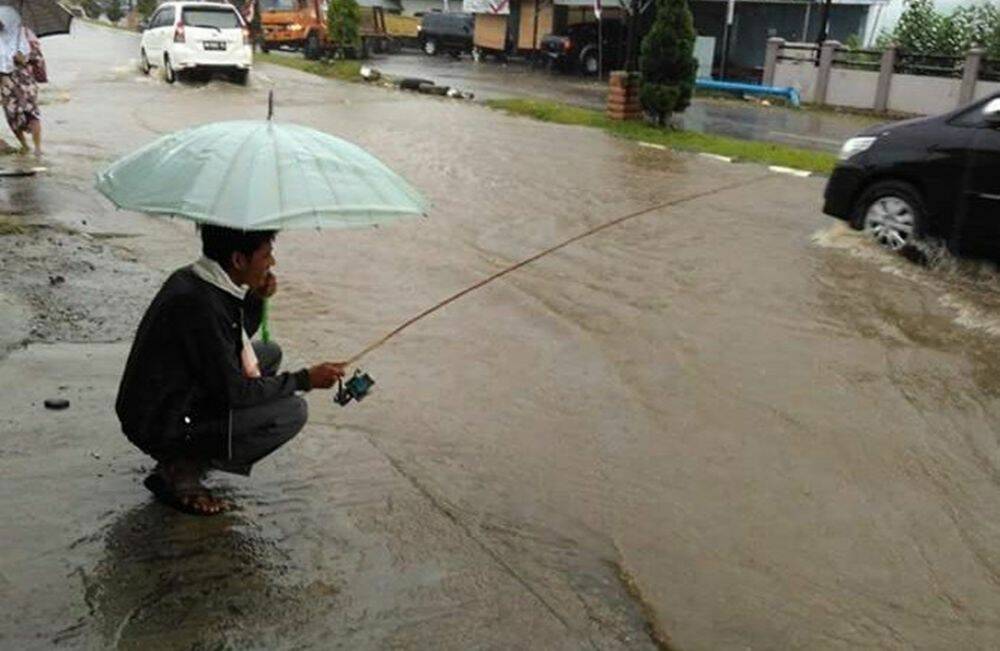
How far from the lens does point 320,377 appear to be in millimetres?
3654

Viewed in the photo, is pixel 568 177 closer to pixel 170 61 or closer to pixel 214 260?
pixel 214 260

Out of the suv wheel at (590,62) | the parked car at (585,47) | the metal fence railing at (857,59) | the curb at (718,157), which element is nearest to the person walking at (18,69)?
the curb at (718,157)

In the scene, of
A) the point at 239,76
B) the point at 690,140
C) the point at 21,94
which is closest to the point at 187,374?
the point at 21,94

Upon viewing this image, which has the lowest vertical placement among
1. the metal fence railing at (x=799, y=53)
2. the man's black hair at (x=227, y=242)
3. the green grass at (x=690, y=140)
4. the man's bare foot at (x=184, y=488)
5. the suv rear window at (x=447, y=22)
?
the man's bare foot at (x=184, y=488)

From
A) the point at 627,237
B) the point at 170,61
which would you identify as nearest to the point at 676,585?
the point at 627,237

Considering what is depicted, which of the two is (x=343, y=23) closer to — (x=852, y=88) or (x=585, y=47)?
(x=585, y=47)

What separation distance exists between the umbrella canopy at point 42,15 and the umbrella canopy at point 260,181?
8.33 metres

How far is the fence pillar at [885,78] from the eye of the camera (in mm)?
24938

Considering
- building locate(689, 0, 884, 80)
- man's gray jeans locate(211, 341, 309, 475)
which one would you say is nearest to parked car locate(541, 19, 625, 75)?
building locate(689, 0, 884, 80)

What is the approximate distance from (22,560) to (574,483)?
2401 mm

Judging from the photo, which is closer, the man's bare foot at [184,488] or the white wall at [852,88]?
the man's bare foot at [184,488]

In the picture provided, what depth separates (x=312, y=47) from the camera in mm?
34031

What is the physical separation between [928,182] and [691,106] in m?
16.0

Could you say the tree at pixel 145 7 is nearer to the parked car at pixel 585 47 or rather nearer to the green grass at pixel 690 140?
the parked car at pixel 585 47
